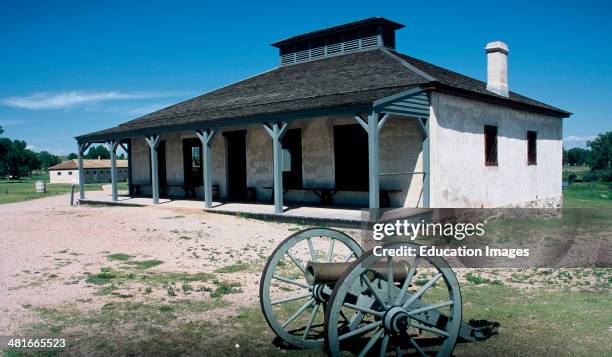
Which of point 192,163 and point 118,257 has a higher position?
point 192,163

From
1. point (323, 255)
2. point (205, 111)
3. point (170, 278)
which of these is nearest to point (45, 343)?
point (170, 278)

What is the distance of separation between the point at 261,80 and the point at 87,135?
7.27 m

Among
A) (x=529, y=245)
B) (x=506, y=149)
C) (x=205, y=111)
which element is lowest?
(x=529, y=245)

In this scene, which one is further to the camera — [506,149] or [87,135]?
[87,135]

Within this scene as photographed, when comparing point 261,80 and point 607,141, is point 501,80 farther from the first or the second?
point 607,141

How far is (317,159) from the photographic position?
47.9 feet

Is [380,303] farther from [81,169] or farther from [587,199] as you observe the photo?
[587,199]

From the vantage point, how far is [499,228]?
13656mm

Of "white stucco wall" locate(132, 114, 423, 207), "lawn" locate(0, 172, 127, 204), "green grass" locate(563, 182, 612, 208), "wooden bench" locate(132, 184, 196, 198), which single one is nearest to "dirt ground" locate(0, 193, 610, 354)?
"white stucco wall" locate(132, 114, 423, 207)

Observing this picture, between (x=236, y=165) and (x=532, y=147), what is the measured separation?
32.8 ft

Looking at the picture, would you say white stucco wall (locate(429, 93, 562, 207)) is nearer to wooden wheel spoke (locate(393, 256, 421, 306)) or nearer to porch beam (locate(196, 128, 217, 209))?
porch beam (locate(196, 128, 217, 209))

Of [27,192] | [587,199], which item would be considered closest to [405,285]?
[587,199]

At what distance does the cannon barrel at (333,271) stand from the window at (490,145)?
36.9ft

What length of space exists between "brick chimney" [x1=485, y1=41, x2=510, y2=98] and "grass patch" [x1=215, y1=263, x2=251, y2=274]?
11072 mm
